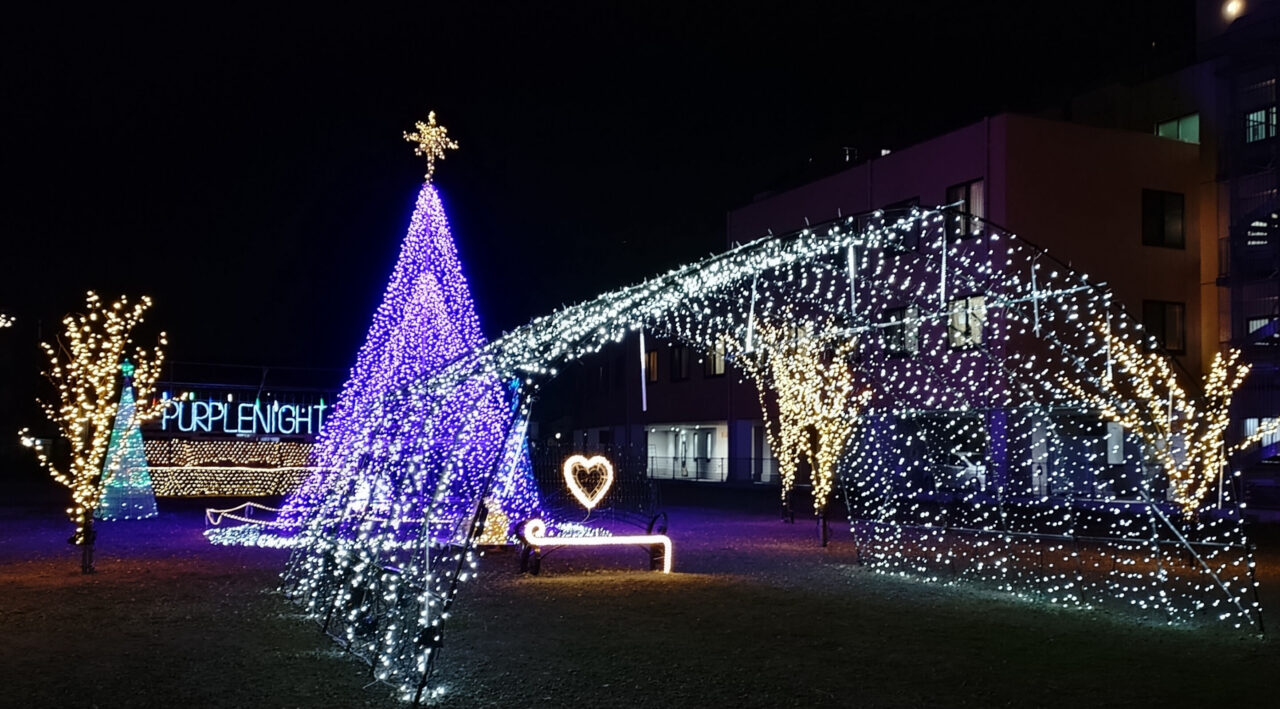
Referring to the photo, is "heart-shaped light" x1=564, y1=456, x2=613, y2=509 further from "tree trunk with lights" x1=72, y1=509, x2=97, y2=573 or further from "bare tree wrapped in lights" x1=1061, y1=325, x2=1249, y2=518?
"bare tree wrapped in lights" x1=1061, y1=325, x2=1249, y2=518

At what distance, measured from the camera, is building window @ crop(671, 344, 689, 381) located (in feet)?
148

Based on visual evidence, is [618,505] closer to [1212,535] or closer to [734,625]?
[1212,535]

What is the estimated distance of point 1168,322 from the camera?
30.7 metres

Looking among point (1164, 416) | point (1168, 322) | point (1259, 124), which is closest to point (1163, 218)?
point (1168, 322)

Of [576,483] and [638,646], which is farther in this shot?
[576,483]

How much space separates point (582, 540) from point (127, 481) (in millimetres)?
14879

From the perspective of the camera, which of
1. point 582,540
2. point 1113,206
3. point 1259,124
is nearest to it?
point 582,540

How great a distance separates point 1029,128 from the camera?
2886 centimetres

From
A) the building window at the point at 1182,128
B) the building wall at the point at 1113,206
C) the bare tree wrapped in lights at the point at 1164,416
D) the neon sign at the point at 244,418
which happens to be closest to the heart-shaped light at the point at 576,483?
the bare tree wrapped in lights at the point at 1164,416

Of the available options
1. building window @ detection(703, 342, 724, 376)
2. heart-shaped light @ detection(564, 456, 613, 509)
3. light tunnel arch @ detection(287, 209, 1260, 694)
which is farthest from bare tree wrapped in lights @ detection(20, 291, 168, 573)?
building window @ detection(703, 342, 724, 376)

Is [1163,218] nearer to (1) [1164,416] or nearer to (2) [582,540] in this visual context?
(1) [1164,416]

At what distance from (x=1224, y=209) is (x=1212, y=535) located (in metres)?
12.0

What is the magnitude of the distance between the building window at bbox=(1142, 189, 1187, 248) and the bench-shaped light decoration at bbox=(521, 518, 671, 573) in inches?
803

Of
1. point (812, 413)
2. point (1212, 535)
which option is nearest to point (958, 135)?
point (812, 413)
